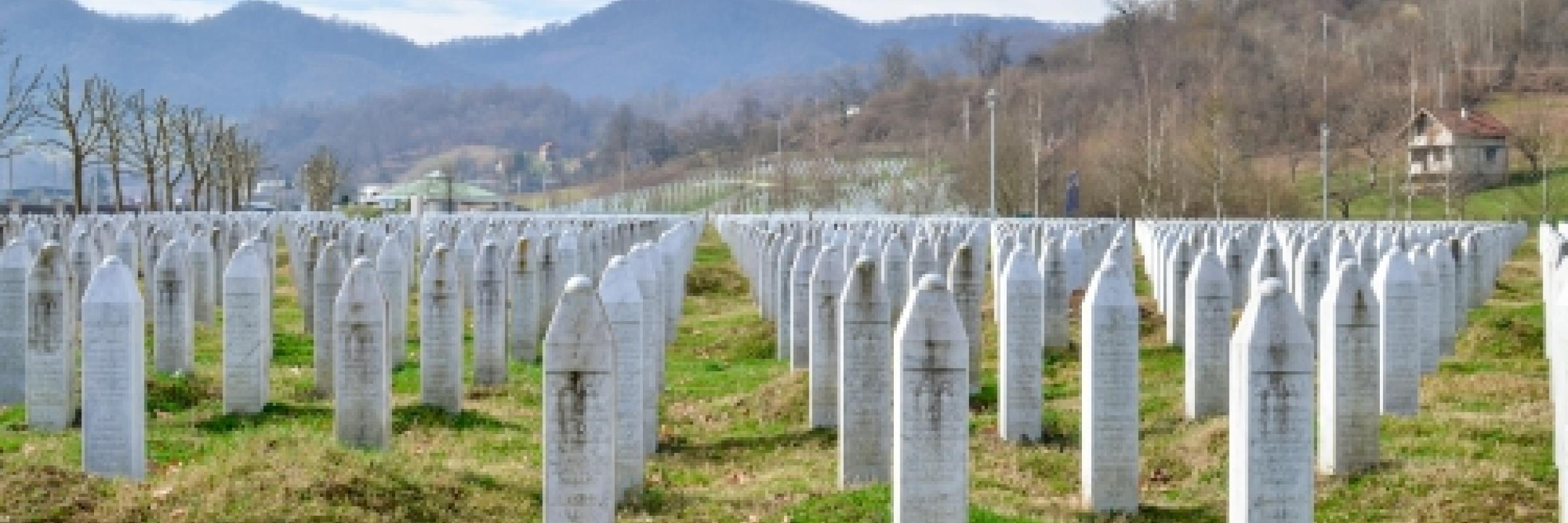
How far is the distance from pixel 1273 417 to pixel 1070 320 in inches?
549

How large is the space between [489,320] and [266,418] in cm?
321

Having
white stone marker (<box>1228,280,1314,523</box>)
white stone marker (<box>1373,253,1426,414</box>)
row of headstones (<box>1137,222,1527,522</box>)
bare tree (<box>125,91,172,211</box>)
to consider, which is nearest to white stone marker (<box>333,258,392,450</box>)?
row of headstones (<box>1137,222,1527,522</box>)

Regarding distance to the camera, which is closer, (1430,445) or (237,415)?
(1430,445)

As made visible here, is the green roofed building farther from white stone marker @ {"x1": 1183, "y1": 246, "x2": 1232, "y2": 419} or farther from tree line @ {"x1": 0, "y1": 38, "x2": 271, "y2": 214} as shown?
white stone marker @ {"x1": 1183, "y1": 246, "x2": 1232, "y2": 419}

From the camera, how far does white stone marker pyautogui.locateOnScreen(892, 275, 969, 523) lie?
8531 mm

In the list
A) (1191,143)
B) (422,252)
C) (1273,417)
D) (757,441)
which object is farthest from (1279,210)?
(1273,417)

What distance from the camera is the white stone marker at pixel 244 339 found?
1382 centimetres

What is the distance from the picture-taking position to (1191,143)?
230 ft

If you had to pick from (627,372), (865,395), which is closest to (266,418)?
(627,372)

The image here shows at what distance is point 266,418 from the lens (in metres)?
13.7

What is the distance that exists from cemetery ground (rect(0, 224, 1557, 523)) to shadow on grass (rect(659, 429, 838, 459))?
0.03 metres

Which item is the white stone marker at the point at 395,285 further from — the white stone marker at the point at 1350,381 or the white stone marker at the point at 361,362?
the white stone marker at the point at 1350,381

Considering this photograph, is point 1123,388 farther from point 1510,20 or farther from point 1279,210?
point 1510,20

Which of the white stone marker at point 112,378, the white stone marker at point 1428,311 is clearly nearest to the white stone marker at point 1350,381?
the white stone marker at point 1428,311
